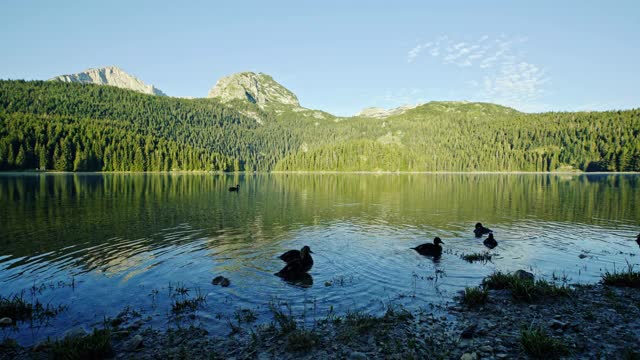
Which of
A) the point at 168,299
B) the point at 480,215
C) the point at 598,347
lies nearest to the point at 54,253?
the point at 168,299

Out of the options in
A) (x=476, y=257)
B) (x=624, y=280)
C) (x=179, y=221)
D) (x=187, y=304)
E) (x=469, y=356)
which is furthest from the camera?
(x=179, y=221)

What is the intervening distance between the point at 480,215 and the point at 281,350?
1608 inches

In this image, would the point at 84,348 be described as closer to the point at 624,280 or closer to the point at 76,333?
the point at 76,333

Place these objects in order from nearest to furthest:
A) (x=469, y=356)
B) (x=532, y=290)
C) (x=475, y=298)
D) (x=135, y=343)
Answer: (x=469, y=356) < (x=135, y=343) < (x=475, y=298) < (x=532, y=290)

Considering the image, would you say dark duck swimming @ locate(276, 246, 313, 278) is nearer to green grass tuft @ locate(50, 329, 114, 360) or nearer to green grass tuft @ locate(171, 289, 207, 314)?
green grass tuft @ locate(171, 289, 207, 314)

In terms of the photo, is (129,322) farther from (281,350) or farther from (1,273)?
(1,273)

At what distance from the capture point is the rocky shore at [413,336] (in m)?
10.6

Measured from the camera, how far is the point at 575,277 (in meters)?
19.8

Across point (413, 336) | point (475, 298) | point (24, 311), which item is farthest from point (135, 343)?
point (475, 298)

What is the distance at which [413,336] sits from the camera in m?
12.0

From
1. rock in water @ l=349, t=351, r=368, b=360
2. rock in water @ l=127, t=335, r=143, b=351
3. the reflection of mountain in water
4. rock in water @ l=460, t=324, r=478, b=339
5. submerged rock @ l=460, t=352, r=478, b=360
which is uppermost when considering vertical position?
submerged rock @ l=460, t=352, r=478, b=360

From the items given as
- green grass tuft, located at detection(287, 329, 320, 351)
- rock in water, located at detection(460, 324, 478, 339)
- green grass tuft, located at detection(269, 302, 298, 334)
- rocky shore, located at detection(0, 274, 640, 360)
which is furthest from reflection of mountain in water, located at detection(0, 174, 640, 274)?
rock in water, located at detection(460, 324, 478, 339)

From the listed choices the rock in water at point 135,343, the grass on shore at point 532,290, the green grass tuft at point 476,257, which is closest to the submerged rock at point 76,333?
the rock in water at point 135,343

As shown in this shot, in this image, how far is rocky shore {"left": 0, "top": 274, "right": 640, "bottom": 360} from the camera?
34.8 feet
